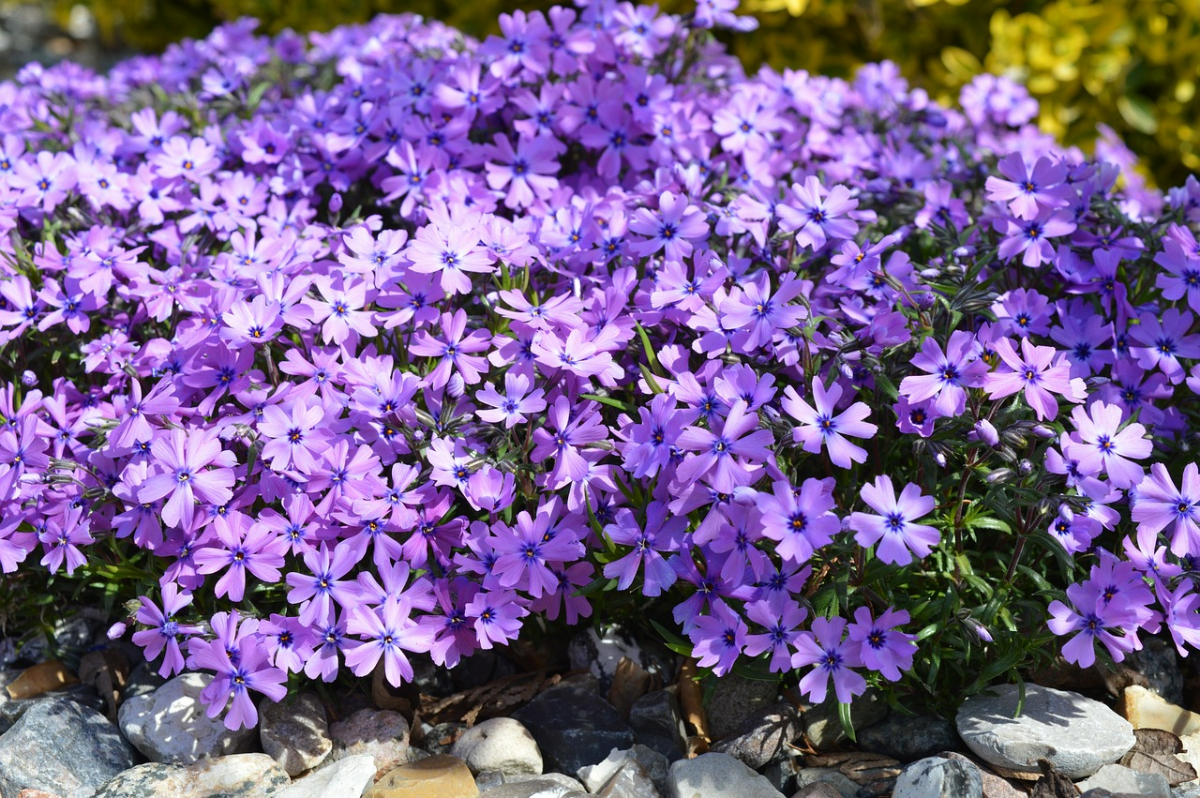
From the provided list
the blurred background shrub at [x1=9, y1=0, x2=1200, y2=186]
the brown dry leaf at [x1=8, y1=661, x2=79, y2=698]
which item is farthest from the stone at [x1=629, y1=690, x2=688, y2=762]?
the blurred background shrub at [x1=9, y1=0, x2=1200, y2=186]

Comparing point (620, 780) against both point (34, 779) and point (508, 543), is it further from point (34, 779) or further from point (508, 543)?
point (34, 779)

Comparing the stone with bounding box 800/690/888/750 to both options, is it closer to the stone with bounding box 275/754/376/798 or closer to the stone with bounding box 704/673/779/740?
the stone with bounding box 704/673/779/740

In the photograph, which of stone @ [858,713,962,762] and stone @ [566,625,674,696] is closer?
stone @ [858,713,962,762]

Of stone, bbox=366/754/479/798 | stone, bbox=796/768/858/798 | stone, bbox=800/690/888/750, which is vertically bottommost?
stone, bbox=796/768/858/798

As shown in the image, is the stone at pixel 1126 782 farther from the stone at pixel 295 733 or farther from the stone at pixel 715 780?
the stone at pixel 295 733

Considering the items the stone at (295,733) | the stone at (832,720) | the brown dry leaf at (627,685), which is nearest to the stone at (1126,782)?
the stone at (832,720)

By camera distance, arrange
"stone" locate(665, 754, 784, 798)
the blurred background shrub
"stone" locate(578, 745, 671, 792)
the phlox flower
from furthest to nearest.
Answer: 1. the blurred background shrub
2. "stone" locate(578, 745, 671, 792)
3. "stone" locate(665, 754, 784, 798)
4. the phlox flower

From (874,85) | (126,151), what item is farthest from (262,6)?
(874,85)
